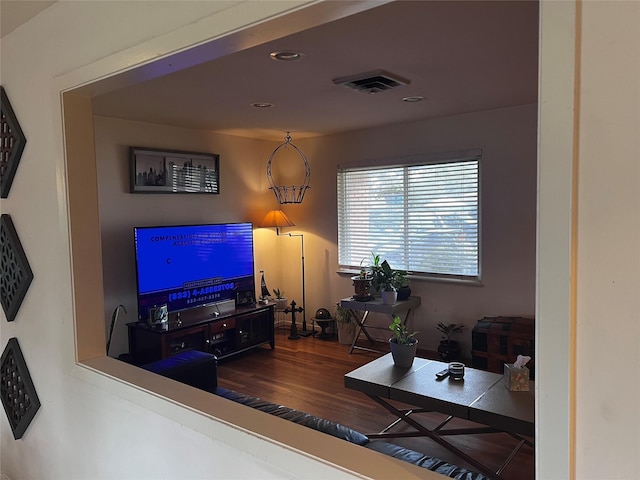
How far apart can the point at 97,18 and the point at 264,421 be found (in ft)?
5.04

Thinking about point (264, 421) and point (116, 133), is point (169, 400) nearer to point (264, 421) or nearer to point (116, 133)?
point (264, 421)

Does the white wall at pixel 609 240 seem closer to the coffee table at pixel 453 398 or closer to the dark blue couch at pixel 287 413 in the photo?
the dark blue couch at pixel 287 413

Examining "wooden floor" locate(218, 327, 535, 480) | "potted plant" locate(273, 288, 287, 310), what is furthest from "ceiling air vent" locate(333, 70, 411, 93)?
"potted plant" locate(273, 288, 287, 310)

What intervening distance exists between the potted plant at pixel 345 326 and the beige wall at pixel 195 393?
10.4ft

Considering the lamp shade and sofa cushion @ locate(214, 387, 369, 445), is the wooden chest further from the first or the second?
the lamp shade

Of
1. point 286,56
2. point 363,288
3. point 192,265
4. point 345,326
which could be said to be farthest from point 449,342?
point 286,56

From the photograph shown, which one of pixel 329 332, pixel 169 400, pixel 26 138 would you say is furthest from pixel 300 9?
pixel 329 332

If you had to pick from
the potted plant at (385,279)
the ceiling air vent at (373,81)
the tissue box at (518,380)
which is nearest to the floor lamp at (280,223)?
the potted plant at (385,279)

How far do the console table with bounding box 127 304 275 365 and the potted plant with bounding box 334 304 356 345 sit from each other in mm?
720

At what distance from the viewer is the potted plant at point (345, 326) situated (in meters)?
5.07

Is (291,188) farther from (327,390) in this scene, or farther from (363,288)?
(327,390)

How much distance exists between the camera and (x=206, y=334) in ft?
14.4

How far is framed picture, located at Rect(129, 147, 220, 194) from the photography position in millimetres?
4352

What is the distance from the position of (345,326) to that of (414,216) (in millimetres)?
1383
